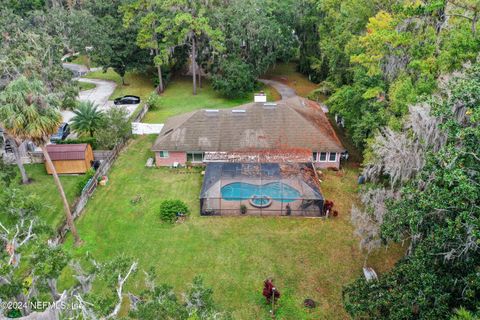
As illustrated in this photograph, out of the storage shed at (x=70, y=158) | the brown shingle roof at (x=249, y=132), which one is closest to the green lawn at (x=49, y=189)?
the storage shed at (x=70, y=158)

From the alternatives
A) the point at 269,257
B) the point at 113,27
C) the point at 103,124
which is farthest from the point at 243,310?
the point at 113,27

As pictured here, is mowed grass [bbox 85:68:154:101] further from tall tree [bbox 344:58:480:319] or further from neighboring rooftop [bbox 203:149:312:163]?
tall tree [bbox 344:58:480:319]

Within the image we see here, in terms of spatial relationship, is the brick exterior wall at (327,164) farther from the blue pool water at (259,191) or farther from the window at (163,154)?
the window at (163,154)

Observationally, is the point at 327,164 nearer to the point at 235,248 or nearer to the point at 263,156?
the point at 263,156

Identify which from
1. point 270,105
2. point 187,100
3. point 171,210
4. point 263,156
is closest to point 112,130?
point 171,210

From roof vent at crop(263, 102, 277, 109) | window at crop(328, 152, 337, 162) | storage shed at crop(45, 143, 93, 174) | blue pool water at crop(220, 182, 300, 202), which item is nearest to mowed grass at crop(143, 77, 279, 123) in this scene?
storage shed at crop(45, 143, 93, 174)
